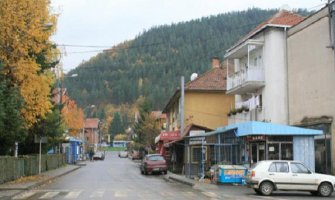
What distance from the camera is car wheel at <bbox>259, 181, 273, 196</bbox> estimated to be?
23.2 meters

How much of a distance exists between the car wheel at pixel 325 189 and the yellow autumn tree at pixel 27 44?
53.8ft

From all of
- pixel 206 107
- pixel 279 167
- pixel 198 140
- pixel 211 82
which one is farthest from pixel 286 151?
pixel 211 82

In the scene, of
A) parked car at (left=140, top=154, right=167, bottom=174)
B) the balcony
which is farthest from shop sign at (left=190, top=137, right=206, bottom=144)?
parked car at (left=140, top=154, right=167, bottom=174)

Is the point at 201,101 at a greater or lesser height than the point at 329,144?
greater

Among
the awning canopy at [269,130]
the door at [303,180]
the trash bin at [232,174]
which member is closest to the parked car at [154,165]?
the trash bin at [232,174]

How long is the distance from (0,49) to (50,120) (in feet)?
46.7

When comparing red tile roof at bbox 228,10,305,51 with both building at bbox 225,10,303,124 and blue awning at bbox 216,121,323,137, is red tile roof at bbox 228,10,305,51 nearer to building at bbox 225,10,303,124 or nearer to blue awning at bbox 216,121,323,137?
building at bbox 225,10,303,124

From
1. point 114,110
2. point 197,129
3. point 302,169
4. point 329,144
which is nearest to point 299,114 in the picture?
point 329,144

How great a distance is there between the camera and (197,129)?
48.9m

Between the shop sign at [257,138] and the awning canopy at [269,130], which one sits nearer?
the awning canopy at [269,130]

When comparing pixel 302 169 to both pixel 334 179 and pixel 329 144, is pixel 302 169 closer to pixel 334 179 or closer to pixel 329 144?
pixel 334 179

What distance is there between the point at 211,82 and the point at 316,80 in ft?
77.7

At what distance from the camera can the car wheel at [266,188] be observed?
2317 centimetres

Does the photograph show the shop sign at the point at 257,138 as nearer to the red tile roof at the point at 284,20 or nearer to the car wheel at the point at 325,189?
the car wheel at the point at 325,189
